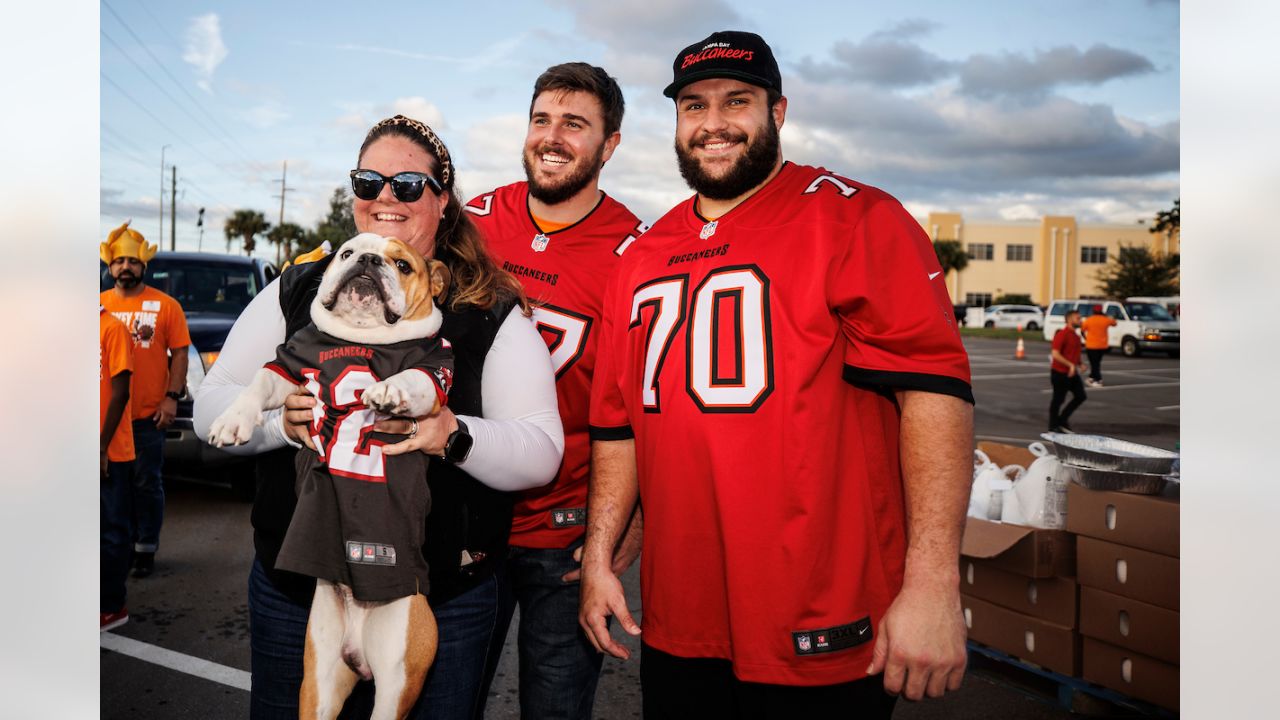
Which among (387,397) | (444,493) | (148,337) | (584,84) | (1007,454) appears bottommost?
(1007,454)

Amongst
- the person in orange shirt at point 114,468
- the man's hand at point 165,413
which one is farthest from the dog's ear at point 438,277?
the man's hand at point 165,413

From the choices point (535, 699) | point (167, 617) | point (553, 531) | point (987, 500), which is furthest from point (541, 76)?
point (167, 617)

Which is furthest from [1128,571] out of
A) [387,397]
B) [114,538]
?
[114,538]

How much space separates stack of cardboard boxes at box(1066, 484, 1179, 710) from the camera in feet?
13.2

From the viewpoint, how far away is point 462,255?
2270mm

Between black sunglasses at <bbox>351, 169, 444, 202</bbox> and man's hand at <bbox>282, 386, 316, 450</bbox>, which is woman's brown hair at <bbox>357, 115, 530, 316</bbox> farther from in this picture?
man's hand at <bbox>282, 386, 316, 450</bbox>

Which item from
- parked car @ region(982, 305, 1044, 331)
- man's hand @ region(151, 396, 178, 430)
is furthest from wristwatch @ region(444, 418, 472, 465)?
parked car @ region(982, 305, 1044, 331)

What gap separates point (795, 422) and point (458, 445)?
81 cm

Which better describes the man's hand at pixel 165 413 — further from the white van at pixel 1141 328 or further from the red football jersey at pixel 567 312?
the white van at pixel 1141 328

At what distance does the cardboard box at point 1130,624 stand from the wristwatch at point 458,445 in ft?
11.9

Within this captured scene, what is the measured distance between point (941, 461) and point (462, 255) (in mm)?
1320

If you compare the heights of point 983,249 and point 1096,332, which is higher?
point 983,249

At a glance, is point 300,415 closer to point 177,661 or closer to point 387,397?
point 387,397

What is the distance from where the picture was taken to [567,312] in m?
2.92
